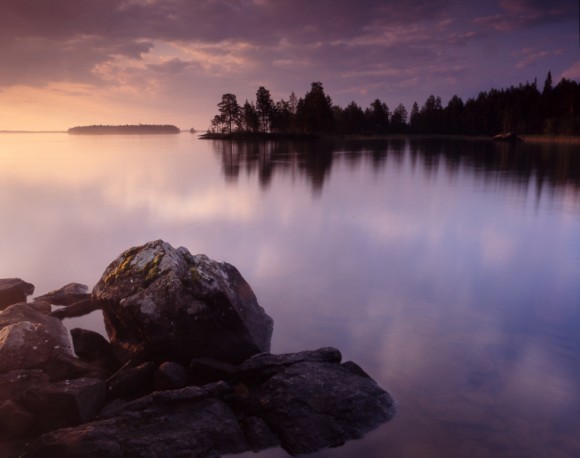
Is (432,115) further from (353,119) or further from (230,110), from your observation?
(230,110)

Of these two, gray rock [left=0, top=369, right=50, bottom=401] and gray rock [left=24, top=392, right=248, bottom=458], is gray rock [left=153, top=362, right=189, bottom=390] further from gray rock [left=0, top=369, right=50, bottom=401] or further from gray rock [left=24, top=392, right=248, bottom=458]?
gray rock [left=0, top=369, right=50, bottom=401]

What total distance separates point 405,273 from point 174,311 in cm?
952

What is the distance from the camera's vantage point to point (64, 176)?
48781 mm

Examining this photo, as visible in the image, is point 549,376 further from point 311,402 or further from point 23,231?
point 23,231

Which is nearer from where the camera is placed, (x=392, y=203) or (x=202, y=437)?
(x=202, y=437)

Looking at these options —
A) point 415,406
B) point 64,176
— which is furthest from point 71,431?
point 64,176

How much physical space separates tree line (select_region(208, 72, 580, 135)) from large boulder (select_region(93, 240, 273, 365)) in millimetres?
130906

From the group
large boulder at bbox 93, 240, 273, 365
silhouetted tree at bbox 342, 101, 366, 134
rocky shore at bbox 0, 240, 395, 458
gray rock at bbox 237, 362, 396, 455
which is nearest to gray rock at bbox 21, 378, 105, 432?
rocky shore at bbox 0, 240, 395, 458

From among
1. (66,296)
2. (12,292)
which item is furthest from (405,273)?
(12,292)

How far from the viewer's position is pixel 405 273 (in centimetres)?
1592

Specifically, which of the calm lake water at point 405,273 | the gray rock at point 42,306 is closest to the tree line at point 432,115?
the calm lake water at point 405,273

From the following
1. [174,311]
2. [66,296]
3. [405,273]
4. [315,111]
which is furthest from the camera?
[315,111]

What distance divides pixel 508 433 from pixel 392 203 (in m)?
24.9

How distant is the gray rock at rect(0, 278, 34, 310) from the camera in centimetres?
1280
